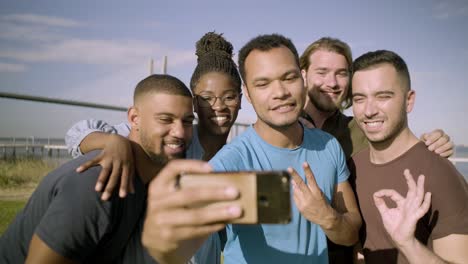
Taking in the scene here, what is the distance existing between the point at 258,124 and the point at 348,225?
2.61 ft

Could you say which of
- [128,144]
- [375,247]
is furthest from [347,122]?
[128,144]

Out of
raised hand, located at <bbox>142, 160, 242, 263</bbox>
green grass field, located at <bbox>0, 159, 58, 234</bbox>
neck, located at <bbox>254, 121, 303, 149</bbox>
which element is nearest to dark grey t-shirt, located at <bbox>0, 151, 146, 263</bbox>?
raised hand, located at <bbox>142, 160, 242, 263</bbox>

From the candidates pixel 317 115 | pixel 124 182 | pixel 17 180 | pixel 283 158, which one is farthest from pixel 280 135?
pixel 17 180

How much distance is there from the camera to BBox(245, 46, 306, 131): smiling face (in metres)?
2.18

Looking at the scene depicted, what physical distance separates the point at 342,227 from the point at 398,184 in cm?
59

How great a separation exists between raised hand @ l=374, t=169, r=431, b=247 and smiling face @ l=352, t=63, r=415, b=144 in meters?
0.52

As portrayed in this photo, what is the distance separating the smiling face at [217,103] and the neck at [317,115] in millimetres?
752

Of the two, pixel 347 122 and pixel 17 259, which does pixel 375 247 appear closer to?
pixel 347 122

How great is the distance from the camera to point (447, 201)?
80.4 inches

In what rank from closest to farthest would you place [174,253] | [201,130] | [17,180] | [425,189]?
[174,253], [425,189], [201,130], [17,180]

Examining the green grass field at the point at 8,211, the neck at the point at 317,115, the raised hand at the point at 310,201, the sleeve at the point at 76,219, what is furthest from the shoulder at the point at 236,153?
the green grass field at the point at 8,211

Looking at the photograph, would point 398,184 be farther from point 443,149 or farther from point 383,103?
point 383,103

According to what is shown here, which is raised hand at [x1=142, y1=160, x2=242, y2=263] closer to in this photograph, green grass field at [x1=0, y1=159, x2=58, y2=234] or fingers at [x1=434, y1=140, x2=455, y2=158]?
fingers at [x1=434, y1=140, x2=455, y2=158]

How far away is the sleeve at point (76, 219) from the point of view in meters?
1.68
